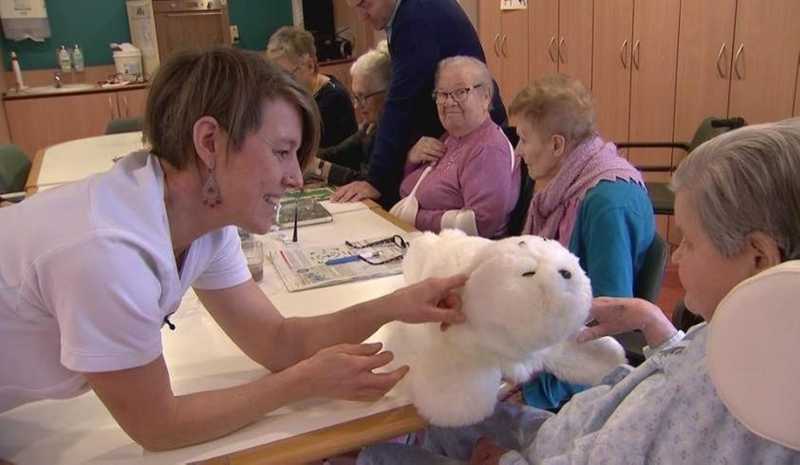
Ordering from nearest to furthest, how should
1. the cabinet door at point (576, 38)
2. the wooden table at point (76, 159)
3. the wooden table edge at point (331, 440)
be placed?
the wooden table edge at point (331, 440) → the wooden table at point (76, 159) → the cabinet door at point (576, 38)

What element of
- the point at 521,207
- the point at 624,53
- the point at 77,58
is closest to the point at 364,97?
the point at 521,207

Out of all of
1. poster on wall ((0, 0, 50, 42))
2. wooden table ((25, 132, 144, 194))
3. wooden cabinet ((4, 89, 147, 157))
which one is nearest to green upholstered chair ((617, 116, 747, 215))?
wooden table ((25, 132, 144, 194))

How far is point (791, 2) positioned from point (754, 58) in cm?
29

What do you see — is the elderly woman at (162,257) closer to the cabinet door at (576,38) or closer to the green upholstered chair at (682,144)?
the green upholstered chair at (682,144)

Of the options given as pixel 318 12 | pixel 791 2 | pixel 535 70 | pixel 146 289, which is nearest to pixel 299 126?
pixel 146 289

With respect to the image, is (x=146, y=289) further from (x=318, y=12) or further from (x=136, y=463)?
(x=318, y=12)

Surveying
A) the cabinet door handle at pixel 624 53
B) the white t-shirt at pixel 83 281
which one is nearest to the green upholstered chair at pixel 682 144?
the cabinet door handle at pixel 624 53

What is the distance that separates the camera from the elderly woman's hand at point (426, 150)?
2305 millimetres

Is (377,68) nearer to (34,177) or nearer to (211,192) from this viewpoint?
(34,177)

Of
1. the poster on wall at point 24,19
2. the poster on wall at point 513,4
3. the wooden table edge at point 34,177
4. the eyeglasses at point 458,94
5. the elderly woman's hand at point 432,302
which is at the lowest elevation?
the wooden table edge at point 34,177

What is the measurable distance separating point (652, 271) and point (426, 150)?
1000mm

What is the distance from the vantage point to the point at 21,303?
3.03 feet

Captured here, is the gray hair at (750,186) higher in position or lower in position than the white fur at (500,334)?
higher

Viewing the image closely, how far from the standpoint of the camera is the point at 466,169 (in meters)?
2.13
